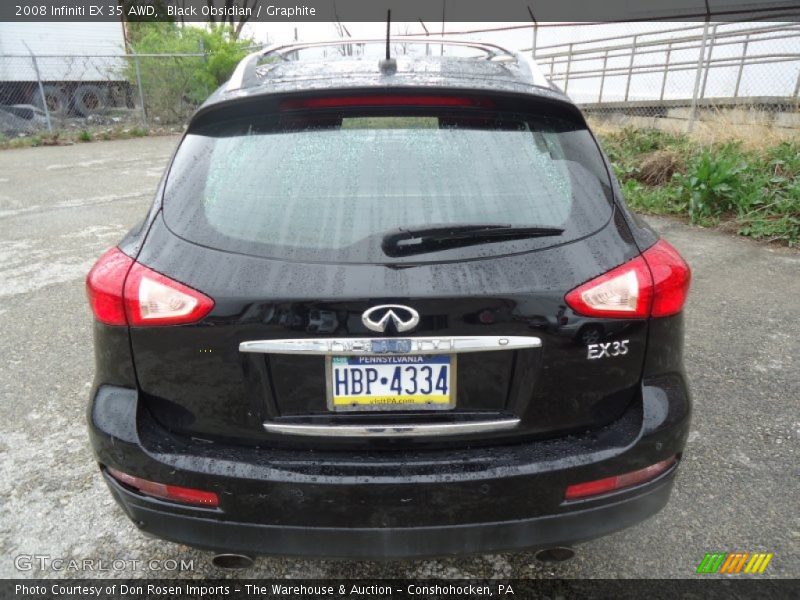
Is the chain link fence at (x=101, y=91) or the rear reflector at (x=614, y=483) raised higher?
the rear reflector at (x=614, y=483)

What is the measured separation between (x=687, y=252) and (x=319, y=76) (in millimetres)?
4836

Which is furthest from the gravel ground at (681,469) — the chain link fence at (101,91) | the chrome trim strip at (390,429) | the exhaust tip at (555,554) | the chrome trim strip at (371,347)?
the chain link fence at (101,91)

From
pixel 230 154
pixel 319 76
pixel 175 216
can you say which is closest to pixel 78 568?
pixel 175 216

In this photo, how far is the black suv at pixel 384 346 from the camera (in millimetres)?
1599

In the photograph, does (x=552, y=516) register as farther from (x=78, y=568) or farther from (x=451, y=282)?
(x=78, y=568)

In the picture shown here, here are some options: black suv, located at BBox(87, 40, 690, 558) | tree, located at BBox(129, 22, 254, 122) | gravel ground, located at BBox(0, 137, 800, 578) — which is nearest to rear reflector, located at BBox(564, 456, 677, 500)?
black suv, located at BBox(87, 40, 690, 558)

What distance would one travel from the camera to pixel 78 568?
219 centimetres

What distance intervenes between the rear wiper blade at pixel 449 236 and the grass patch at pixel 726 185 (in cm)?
543

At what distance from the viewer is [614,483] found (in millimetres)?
1715

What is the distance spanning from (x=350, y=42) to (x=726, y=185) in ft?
17.4

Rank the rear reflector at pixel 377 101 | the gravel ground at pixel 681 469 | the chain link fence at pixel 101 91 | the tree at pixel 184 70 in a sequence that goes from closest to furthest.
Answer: the rear reflector at pixel 377 101
the gravel ground at pixel 681 469
the chain link fence at pixel 101 91
the tree at pixel 184 70

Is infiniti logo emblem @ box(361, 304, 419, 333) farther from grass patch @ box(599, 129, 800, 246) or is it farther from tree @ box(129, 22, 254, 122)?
tree @ box(129, 22, 254, 122)

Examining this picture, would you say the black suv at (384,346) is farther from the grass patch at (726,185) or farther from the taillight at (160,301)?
the grass patch at (726,185)

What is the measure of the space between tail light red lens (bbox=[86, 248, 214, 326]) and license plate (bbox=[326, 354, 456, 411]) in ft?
1.33
